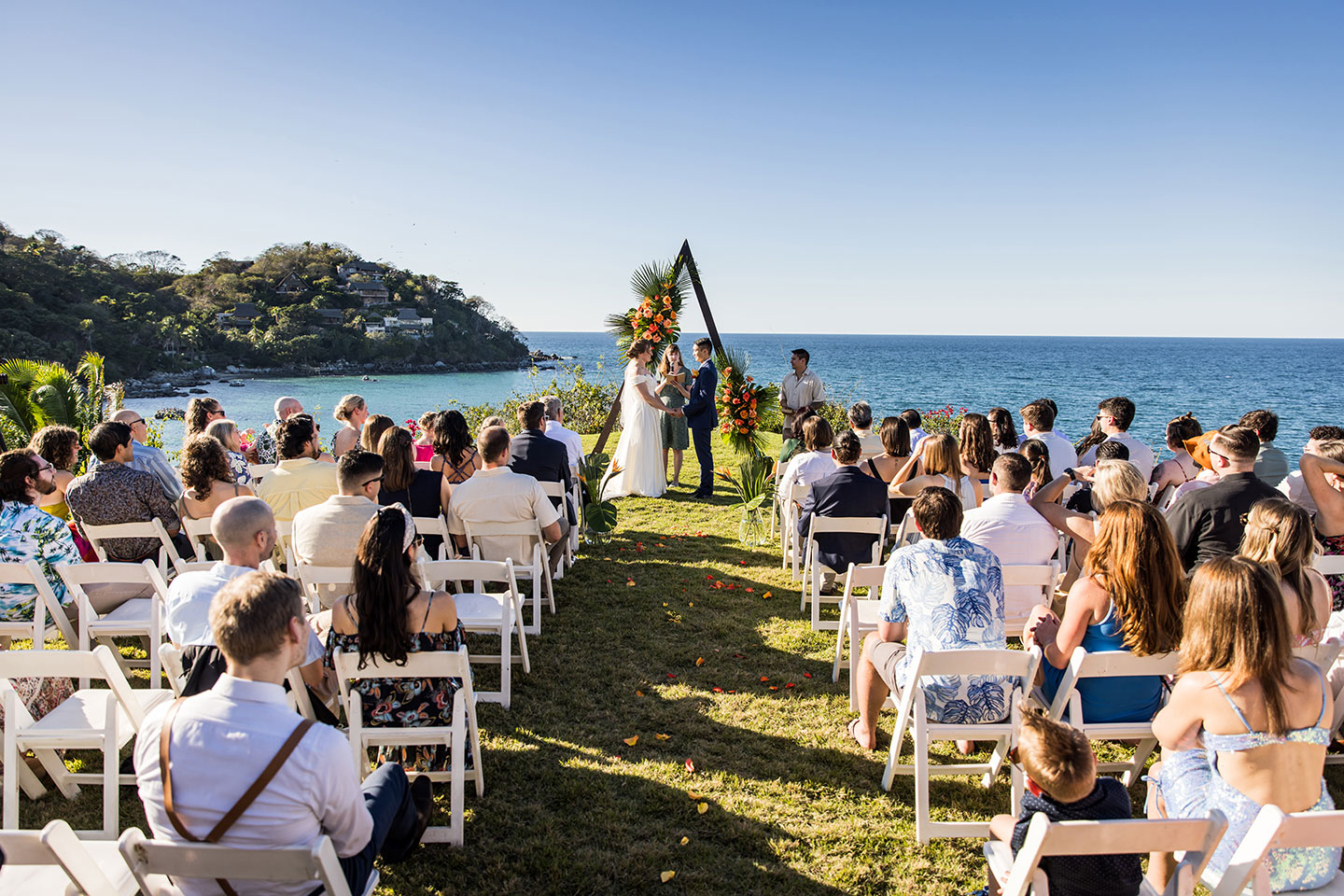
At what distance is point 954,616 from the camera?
11.2ft

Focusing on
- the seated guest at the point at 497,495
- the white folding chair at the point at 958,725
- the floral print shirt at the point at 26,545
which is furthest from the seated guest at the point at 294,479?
the white folding chair at the point at 958,725

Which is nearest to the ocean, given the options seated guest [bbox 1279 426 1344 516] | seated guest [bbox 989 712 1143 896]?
seated guest [bbox 1279 426 1344 516]

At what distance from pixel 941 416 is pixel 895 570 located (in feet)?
38.0

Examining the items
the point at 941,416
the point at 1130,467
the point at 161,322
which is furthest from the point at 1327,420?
the point at 161,322

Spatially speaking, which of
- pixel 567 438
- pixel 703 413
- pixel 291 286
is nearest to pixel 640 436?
pixel 703 413

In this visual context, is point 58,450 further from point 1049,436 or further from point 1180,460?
point 1180,460

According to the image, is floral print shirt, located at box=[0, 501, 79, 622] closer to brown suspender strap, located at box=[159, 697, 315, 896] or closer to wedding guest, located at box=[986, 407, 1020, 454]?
brown suspender strap, located at box=[159, 697, 315, 896]

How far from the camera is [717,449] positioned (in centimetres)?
1440

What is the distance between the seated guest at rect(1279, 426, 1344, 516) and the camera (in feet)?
16.3

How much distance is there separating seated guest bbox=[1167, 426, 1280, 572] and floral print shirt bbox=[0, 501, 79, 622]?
263 inches

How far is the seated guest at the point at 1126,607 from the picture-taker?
313cm

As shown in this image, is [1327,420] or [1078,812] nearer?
[1078,812]

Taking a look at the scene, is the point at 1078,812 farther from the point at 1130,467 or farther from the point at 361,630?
the point at 361,630

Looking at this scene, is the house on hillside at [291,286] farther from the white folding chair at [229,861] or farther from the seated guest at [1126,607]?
the seated guest at [1126,607]
